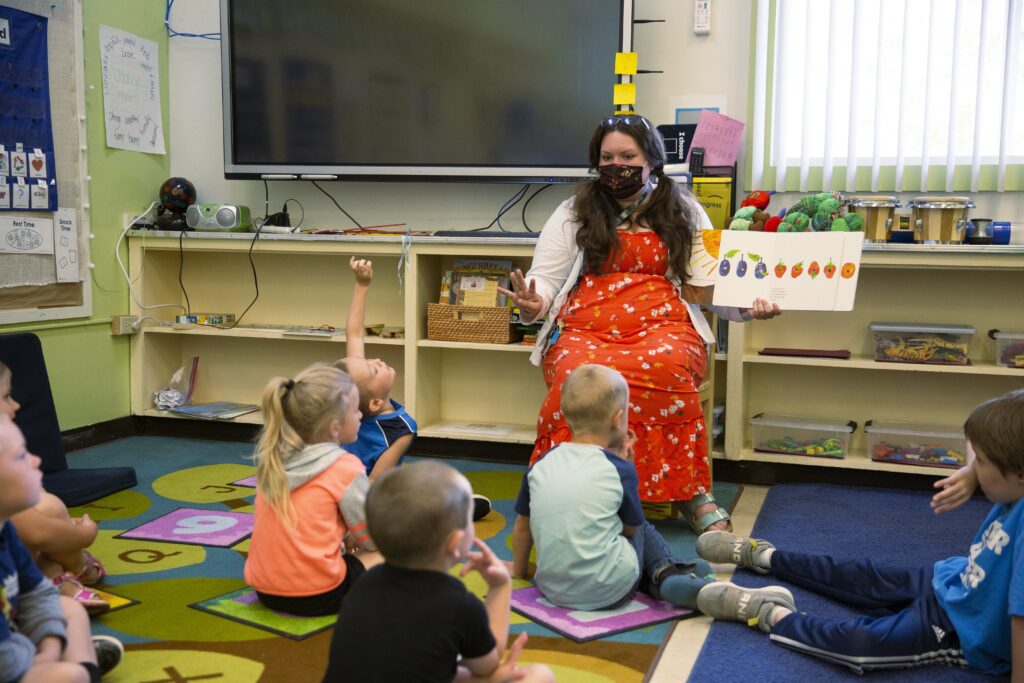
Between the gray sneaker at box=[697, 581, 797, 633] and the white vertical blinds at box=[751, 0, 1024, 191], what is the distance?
73.8 inches

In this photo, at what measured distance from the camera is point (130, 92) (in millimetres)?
3887

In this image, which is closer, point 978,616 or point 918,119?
point 978,616

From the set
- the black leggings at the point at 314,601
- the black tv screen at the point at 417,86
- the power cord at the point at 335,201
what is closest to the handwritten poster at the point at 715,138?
the black tv screen at the point at 417,86

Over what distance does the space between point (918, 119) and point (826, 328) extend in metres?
0.78

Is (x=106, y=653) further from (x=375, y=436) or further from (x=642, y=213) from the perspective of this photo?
(x=642, y=213)

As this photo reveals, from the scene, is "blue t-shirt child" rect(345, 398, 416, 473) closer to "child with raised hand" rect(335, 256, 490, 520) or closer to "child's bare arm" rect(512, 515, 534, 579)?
"child with raised hand" rect(335, 256, 490, 520)

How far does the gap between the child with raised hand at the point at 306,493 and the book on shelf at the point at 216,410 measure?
197 cm

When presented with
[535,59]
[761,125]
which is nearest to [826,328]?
[761,125]

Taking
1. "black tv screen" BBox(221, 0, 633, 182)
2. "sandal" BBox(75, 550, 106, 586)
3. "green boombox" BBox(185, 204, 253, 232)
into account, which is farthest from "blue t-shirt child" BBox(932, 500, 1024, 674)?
"green boombox" BBox(185, 204, 253, 232)

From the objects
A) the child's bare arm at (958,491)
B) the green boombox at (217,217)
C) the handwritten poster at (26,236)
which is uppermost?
the green boombox at (217,217)

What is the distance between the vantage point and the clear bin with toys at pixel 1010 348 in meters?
3.13

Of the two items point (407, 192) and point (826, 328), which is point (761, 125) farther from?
point (407, 192)

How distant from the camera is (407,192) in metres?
3.90

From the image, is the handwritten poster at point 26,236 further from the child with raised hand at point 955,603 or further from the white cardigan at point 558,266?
the child with raised hand at point 955,603
